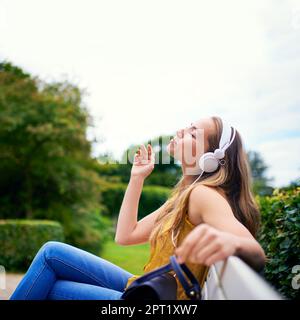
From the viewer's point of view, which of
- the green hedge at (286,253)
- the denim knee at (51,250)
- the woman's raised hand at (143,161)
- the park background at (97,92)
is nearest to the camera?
the denim knee at (51,250)

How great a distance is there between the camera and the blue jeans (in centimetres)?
200

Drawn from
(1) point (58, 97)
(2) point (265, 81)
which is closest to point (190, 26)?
(2) point (265, 81)

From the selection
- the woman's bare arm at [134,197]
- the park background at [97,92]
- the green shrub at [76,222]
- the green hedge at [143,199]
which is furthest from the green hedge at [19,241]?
the green hedge at [143,199]

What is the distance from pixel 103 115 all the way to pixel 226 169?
38.3ft

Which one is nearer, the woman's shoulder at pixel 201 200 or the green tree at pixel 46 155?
the woman's shoulder at pixel 201 200

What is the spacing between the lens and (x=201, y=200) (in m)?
1.69

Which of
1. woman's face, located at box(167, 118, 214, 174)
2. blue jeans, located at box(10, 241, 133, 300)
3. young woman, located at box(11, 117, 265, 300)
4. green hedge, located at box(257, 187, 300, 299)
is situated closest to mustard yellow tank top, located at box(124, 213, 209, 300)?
young woman, located at box(11, 117, 265, 300)

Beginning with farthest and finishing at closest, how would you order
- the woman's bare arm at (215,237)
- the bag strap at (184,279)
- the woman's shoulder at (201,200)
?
the woman's shoulder at (201,200), the bag strap at (184,279), the woman's bare arm at (215,237)

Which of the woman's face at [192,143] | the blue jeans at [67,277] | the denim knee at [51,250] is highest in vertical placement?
the woman's face at [192,143]

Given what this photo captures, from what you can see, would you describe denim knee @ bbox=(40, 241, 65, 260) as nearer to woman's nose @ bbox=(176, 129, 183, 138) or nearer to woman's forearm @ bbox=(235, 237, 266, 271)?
woman's nose @ bbox=(176, 129, 183, 138)

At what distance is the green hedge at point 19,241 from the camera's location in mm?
9828

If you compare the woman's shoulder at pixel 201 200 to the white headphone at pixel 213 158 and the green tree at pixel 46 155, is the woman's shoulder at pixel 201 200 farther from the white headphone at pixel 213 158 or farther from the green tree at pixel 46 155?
the green tree at pixel 46 155

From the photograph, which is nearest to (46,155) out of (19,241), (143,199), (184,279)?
(19,241)

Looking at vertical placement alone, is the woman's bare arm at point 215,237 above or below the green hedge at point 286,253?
above
